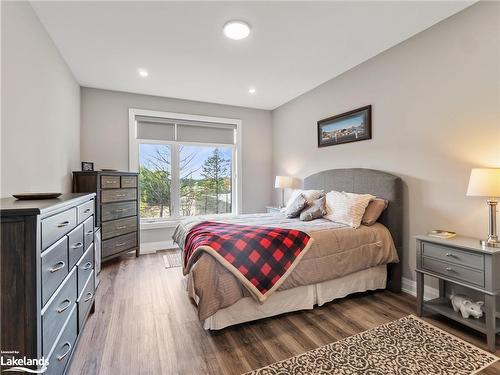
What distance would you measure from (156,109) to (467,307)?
4694mm

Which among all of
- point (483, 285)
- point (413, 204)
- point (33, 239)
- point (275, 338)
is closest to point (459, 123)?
point (413, 204)

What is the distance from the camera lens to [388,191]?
2.76 m

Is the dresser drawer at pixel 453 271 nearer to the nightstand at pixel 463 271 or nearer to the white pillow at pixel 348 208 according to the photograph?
the nightstand at pixel 463 271

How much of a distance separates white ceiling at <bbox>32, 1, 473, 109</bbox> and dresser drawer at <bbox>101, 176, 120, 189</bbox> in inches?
56.4

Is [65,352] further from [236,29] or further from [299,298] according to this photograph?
[236,29]

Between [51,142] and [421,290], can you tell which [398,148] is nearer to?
[421,290]

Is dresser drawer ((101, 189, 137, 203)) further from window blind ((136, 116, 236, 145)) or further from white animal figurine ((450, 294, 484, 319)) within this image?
white animal figurine ((450, 294, 484, 319))

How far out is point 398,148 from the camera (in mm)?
2785

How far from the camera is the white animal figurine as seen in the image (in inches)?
77.0

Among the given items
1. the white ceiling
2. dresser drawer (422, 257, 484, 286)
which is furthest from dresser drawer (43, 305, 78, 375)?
dresser drawer (422, 257, 484, 286)

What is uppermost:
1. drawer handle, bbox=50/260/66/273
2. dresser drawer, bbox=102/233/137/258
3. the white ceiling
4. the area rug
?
the white ceiling

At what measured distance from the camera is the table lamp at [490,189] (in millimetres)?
1831

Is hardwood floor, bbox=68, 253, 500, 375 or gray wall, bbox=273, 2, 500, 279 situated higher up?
gray wall, bbox=273, 2, 500, 279

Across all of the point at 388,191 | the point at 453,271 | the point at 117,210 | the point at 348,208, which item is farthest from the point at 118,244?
the point at 453,271
